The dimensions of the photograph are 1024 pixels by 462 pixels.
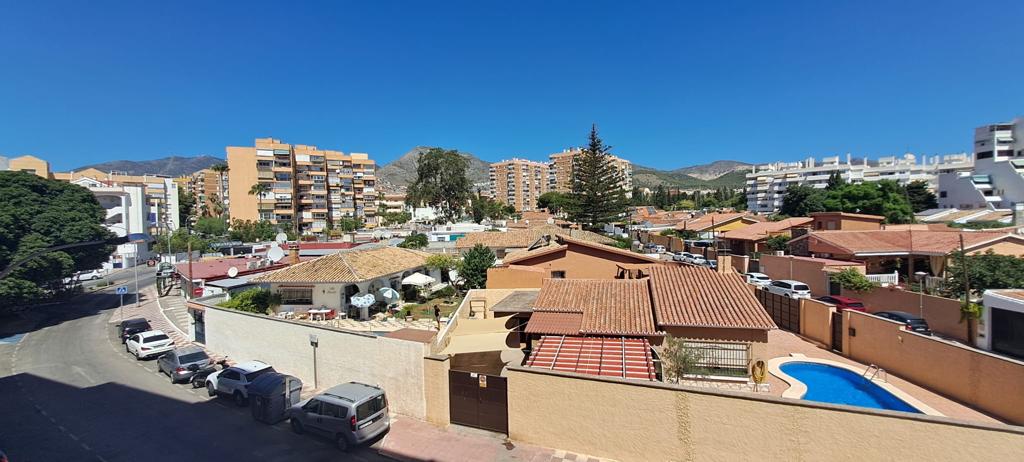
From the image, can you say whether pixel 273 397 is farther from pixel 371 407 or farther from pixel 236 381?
pixel 371 407

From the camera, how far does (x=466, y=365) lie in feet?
43.5

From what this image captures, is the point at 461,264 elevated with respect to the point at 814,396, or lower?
elevated

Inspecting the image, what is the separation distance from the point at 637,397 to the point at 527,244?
2628 centimetres

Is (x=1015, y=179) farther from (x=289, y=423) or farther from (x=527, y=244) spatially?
(x=289, y=423)

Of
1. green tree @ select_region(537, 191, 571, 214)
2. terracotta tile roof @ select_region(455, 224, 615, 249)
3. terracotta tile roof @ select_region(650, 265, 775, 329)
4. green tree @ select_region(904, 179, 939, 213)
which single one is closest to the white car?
terracotta tile roof @ select_region(650, 265, 775, 329)

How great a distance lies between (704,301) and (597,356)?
16.5 feet

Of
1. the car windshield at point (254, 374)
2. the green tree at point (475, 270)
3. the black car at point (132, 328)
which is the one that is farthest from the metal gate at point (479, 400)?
the black car at point (132, 328)

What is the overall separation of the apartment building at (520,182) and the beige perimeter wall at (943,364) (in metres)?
123

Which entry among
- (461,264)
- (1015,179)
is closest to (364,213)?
(461,264)

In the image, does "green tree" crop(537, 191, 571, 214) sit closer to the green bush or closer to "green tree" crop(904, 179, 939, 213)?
"green tree" crop(904, 179, 939, 213)

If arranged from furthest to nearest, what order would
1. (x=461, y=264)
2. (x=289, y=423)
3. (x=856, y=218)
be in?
(x=856, y=218)
(x=461, y=264)
(x=289, y=423)

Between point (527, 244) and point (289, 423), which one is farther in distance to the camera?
point (527, 244)

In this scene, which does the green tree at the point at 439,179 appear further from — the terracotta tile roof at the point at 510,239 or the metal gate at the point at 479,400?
the metal gate at the point at 479,400

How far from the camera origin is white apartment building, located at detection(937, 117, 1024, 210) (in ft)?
200
